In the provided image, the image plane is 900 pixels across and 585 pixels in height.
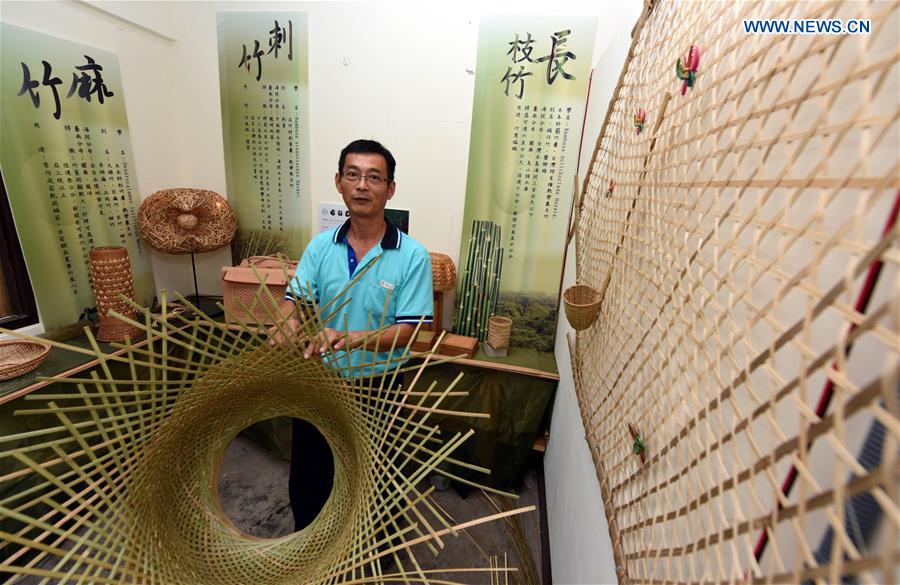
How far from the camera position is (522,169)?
188 cm

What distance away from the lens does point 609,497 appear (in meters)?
0.74

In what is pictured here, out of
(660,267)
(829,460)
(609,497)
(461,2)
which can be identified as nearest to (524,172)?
(461,2)

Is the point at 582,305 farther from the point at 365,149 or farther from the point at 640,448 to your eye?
the point at 365,149

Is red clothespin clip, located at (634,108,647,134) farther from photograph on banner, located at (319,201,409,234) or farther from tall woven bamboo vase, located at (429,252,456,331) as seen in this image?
photograph on banner, located at (319,201,409,234)

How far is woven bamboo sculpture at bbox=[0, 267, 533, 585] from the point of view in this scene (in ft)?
1.69

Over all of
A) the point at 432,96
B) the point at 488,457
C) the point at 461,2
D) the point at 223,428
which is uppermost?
the point at 461,2

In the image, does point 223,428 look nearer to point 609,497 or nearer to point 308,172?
point 609,497

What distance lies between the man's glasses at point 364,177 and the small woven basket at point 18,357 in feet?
4.33

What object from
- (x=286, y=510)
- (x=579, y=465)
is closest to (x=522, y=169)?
(x=579, y=465)

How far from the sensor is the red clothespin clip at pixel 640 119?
0.80 metres

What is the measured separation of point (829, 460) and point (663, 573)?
1.11 ft

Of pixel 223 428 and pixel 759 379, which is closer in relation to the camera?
pixel 759 379

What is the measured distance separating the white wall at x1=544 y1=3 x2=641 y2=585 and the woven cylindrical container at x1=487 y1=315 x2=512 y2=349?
0.26 metres

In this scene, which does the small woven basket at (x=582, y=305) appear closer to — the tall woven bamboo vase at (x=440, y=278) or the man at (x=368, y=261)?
the man at (x=368, y=261)
